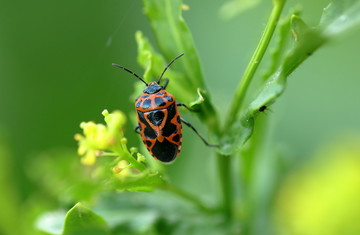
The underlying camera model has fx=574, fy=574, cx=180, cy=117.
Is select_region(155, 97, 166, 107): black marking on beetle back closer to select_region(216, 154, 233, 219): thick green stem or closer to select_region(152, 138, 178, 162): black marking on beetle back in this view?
select_region(152, 138, 178, 162): black marking on beetle back

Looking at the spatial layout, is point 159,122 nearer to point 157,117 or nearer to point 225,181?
point 157,117

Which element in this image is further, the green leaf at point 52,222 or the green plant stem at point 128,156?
the green leaf at point 52,222

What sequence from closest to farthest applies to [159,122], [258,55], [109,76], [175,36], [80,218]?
[258,55] < [80,218] < [175,36] < [159,122] < [109,76]

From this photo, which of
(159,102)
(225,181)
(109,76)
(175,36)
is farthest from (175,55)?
(109,76)

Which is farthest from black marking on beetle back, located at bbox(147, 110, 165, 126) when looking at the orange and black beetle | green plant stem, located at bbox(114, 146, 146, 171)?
green plant stem, located at bbox(114, 146, 146, 171)

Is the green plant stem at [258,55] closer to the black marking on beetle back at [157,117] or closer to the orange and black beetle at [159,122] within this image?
the orange and black beetle at [159,122]

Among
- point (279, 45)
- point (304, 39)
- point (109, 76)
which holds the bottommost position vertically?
point (109, 76)

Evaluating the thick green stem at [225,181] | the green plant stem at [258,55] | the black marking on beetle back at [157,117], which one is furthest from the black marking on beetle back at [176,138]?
the green plant stem at [258,55]
